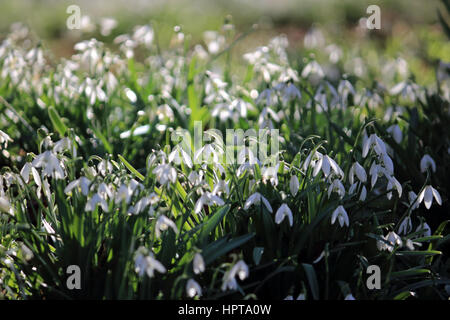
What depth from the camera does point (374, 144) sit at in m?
2.33

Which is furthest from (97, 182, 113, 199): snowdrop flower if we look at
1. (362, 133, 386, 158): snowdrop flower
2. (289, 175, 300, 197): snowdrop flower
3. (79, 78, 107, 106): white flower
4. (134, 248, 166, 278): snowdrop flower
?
(79, 78, 107, 106): white flower

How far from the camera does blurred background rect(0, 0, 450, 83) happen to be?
27.6ft

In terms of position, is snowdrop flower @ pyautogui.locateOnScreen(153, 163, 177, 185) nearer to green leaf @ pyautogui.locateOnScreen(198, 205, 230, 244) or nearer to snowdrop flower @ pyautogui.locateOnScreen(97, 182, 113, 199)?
snowdrop flower @ pyautogui.locateOnScreen(97, 182, 113, 199)

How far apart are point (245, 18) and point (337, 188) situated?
8655 mm

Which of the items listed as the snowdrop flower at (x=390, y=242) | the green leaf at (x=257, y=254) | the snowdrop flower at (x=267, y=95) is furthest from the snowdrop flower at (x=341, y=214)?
the snowdrop flower at (x=267, y=95)

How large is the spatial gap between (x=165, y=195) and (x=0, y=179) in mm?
737

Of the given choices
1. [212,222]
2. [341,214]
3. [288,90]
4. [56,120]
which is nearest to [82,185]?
[212,222]

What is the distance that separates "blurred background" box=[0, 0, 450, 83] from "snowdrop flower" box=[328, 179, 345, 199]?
5482mm

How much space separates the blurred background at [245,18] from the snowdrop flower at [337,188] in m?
5.48

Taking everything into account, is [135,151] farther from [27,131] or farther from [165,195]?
[165,195]

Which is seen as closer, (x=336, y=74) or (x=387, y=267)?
(x=387, y=267)

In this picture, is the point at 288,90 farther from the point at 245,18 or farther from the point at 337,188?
the point at 245,18

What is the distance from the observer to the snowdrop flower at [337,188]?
2248mm

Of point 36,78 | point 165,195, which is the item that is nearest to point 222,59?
point 36,78
